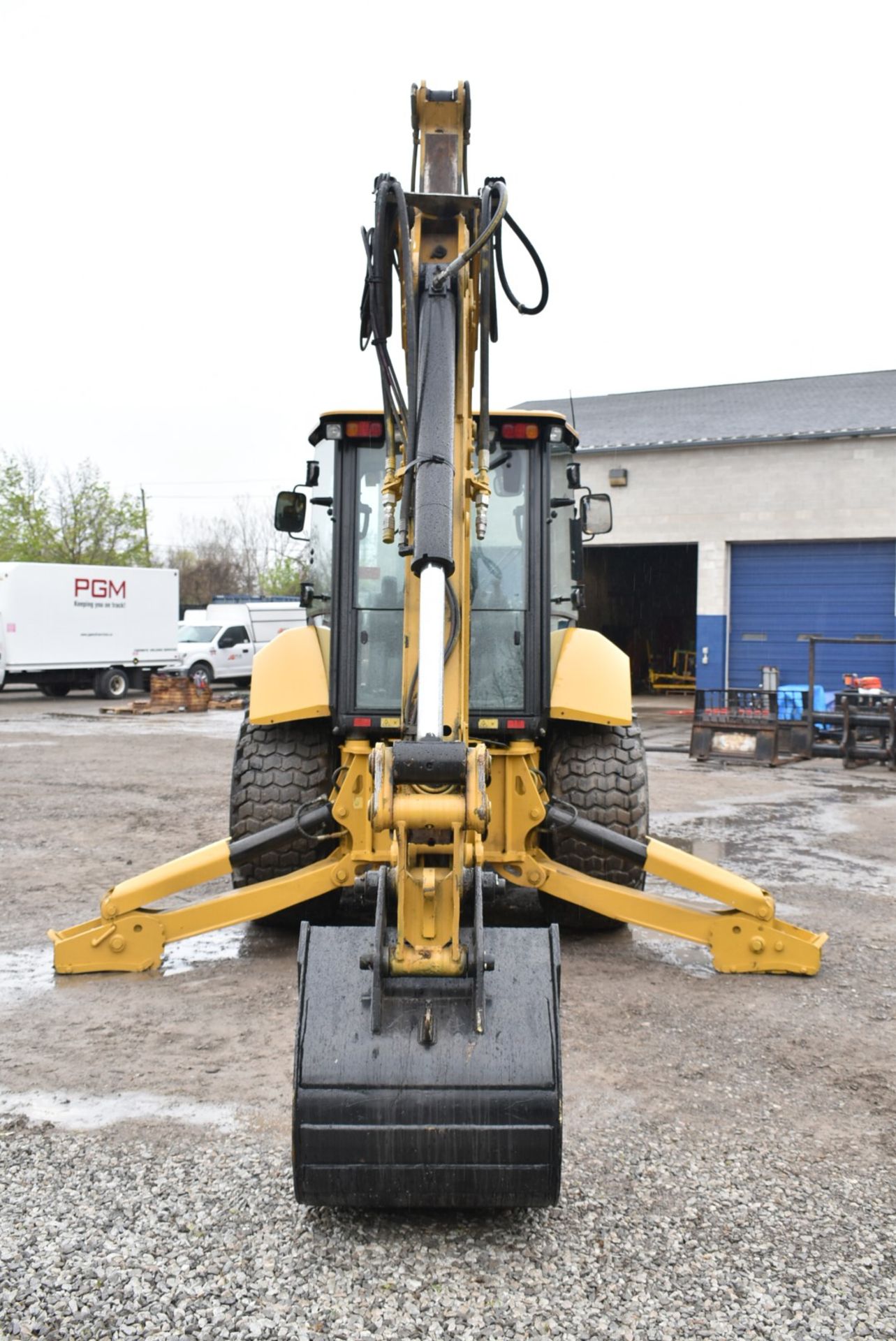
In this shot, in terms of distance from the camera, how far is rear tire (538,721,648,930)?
6.09 meters

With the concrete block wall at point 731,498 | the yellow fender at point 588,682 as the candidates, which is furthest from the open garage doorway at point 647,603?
the yellow fender at point 588,682

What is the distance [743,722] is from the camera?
1547cm

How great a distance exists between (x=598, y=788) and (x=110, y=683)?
22455 millimetres

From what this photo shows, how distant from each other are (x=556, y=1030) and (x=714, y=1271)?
0.70 metres

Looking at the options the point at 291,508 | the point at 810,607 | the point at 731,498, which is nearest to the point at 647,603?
the point at 731,498

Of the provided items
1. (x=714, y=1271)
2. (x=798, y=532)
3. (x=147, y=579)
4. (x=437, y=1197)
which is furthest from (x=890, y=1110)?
(x=147, y=579)

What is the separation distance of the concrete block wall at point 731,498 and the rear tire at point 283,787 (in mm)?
16993

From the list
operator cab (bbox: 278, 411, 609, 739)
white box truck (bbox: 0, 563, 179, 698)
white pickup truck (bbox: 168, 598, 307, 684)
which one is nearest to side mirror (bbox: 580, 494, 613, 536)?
operator cab (bbox: 278, 411, 609, 739)

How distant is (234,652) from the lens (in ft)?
95.6

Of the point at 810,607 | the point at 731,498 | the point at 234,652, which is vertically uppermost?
the point at 731,498

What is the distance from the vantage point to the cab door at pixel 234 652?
29.0m

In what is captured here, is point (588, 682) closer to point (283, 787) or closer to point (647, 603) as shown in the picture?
point (283, 787)

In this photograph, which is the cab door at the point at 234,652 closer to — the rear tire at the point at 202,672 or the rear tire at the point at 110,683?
the rear tire at the point at 202,672

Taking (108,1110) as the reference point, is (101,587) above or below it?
above
